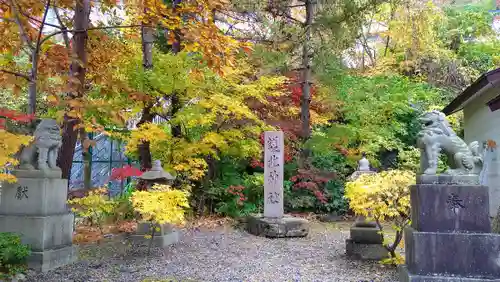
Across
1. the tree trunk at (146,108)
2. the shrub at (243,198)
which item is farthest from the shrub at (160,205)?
the shrub at (243,198)

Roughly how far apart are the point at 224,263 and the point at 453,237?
424 cm

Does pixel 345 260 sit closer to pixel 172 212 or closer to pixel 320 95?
pixel 172 212

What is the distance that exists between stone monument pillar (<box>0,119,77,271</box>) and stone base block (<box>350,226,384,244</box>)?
5604mm

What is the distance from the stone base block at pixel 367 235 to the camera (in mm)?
8219

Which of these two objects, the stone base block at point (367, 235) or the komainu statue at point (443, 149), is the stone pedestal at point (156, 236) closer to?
the stone base block at point (367, 235)

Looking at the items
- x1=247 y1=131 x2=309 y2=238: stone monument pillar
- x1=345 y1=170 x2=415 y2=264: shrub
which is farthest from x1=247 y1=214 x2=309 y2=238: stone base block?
x1=345 y1=170 x2=415 y2=264: shrub

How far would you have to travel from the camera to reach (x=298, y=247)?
983cm

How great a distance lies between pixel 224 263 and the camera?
8055 mm

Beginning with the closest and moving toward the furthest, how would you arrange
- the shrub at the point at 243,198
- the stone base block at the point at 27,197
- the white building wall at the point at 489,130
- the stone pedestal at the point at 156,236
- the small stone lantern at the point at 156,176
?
the stone base block at the point at 27,197
the stone pedestal at the point at 156,236
the small stone lantern at the point at 156,176
the white building wall at the point at 489,130
the shrub at the point at 243,198

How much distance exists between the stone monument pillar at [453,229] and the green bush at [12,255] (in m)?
5.87

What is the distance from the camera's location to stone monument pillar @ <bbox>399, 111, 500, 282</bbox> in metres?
5.57

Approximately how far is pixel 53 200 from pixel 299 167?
381 inches

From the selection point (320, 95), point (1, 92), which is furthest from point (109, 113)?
point (1, 92)

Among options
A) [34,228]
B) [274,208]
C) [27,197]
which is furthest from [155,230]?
[274,208]
